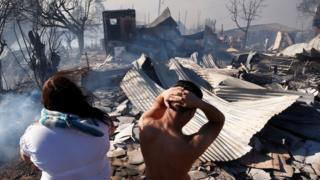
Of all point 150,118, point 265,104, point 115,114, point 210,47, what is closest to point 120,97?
point 115,114

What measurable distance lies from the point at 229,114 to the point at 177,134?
405 cm

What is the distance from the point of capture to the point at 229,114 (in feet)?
19.4

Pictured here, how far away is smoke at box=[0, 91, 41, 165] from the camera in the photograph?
21.2 ft

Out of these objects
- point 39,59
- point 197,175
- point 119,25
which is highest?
point 119,25

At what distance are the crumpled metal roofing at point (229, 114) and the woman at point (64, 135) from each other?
10.5 feet

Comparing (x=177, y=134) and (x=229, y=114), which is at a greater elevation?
(x=177, y=134)

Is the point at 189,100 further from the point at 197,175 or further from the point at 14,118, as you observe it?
the point at 14,118

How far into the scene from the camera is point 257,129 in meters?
5.12

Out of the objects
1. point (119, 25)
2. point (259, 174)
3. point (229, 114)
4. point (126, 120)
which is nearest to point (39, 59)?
point (126, 120)

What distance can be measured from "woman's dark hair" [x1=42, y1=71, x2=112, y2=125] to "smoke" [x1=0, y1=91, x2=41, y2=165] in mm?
4711

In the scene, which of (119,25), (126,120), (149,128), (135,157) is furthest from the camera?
(119,25)

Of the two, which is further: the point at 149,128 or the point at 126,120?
the point at 126,120

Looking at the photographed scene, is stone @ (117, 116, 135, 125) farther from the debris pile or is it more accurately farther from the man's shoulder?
the debris pile

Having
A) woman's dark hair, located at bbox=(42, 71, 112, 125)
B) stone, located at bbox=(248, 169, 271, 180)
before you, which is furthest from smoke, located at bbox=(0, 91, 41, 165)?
woman's dark hair, located at bbox=(42, 71, 112, 125)
